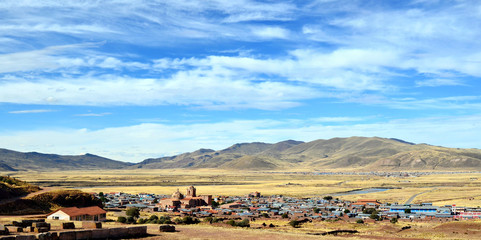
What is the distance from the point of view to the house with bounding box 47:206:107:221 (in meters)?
60.5

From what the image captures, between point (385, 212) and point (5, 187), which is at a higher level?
point (5, 187)

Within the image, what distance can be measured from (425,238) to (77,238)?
36.6 m

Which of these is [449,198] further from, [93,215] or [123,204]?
[93,215]

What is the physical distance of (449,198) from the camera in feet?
422

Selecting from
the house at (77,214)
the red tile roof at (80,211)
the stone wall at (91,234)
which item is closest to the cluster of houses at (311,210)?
the house at (77,214)

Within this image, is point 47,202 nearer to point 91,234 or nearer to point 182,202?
point 182,202

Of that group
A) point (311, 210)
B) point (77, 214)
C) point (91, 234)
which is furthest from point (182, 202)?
point (91, 234)

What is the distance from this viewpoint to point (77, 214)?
62.0 meters

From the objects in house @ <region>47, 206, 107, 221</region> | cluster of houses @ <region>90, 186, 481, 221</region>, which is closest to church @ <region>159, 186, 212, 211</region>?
cluster of houses @ <region>90, 186, 481, 221</region>

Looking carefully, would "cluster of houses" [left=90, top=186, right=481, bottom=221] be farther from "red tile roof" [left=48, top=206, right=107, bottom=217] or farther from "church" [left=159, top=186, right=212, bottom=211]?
"red tile roof" [left=48, top=206, right=107, bottom=217]

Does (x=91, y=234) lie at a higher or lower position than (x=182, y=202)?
higher

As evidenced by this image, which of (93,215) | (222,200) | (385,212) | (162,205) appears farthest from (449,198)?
(93,215)

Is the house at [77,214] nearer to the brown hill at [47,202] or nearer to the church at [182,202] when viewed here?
the brown hill at [47,202]

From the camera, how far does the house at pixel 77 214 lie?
60.5 meters
